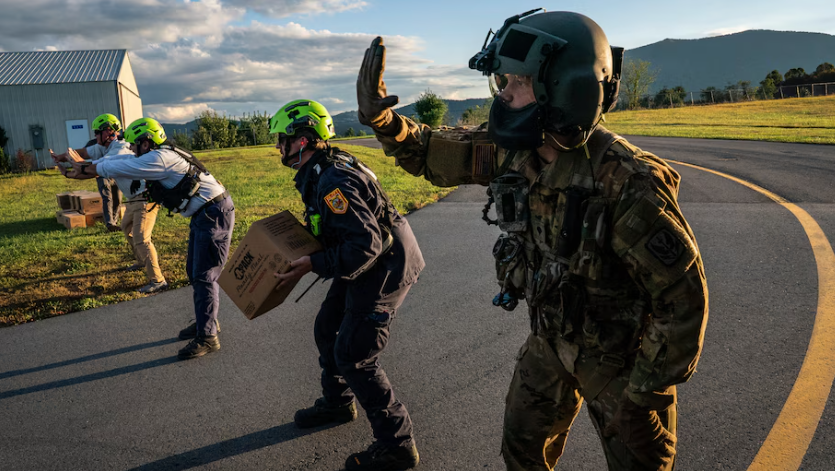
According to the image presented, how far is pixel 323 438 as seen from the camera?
3791mm

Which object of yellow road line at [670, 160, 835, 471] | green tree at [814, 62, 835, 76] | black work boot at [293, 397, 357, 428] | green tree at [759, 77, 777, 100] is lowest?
yellow road line at [670, 160, 835, 471]

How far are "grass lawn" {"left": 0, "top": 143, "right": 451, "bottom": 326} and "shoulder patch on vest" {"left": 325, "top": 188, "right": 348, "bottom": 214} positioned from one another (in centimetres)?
485

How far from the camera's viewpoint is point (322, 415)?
3.92 m

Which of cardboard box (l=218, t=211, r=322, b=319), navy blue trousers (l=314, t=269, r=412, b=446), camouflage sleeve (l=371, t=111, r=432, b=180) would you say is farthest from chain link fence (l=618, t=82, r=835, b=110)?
camouflage sleeve (l=371, t=111, r=432, b=180)

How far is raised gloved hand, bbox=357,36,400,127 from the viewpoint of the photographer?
234 cm

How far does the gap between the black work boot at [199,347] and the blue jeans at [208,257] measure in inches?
2.1

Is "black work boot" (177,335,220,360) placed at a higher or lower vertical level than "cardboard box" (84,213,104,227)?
lower

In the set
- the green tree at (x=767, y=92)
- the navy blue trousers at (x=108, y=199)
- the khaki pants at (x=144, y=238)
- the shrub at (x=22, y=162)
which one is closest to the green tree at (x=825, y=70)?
A: the green tree at (x=767, y=92)

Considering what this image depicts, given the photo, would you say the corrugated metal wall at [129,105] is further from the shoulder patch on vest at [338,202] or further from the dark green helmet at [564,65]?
the dark green helmet at [564,65]

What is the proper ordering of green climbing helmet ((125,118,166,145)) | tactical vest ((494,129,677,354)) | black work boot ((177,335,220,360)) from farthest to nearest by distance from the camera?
green climbing helmet ((125,118,166,145)) < black work boot ((177,335,220,360)) < tactical vest ((494,129,677,354))

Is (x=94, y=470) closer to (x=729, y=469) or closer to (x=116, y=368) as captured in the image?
(x=116, y=368)

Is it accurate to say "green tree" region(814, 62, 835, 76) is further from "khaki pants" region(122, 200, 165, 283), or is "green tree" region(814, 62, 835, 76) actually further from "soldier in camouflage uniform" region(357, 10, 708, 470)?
"soldier in camouflage uniform" region(357, 10, 708, 470)

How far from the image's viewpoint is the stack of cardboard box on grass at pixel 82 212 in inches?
461

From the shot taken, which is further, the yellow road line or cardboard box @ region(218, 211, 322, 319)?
cardboard box @ region(218, 211, 322, 319)
